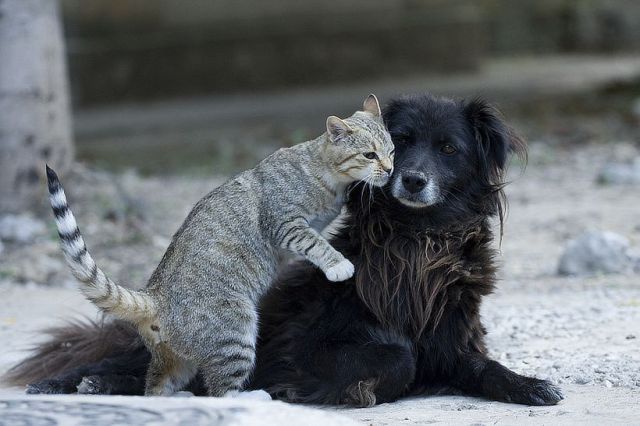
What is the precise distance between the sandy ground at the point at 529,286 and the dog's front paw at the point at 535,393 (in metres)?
0.04

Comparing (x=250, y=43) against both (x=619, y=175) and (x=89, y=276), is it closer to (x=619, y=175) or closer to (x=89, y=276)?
(x=619, y=175)

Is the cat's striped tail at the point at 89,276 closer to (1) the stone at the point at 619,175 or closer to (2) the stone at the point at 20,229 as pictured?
(2) the stone at the point at 20,229

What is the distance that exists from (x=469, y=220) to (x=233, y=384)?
1.39 meters

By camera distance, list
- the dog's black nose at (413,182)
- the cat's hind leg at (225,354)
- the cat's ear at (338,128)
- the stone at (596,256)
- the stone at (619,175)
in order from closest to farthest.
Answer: the cat's hind leg at (225,354) < the dog's black nose at (413,182) < the cat's ear at (338,128) < the stone at (596,256) < the stone at (619,175)

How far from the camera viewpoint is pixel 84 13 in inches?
631

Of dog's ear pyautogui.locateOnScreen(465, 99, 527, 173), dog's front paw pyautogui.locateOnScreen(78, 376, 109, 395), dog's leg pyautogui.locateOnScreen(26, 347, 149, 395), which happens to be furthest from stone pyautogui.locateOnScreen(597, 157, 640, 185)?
dog's front paw pyautogui.locateOnScreen(78, 376, 109, 395)

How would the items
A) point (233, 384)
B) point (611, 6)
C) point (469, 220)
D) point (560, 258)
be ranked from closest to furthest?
point (233, 384)
point (469, 220)
point (560, 258)
point (611, 6)

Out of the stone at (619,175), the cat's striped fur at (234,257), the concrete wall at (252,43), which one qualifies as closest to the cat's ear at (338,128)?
the cat's striped fur at (234,257)

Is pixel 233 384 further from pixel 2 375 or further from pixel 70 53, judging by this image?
pixel 70 53

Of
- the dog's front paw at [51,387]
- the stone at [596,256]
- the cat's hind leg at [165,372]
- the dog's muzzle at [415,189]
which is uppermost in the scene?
the dog's muzzle at [415,189]

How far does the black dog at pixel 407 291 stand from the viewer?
515 cm

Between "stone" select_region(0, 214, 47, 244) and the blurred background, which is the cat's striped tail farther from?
"stone" select_region(0, 214, 47, 244)

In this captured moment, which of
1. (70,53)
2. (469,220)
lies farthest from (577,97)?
(469,220)

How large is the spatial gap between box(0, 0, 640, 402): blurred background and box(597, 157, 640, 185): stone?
0.09ft
